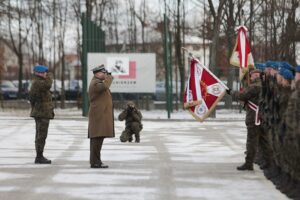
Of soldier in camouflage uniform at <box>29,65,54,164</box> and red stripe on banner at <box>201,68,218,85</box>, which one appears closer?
soldier in camouflage uniform at <box>29,65,54,164</box>

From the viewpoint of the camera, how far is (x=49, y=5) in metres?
37.7

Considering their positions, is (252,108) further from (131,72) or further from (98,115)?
(131,72)

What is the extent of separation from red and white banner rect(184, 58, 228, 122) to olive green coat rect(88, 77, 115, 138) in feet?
5.21

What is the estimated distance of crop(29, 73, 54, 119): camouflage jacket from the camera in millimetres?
11477

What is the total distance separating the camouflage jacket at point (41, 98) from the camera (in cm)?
1148

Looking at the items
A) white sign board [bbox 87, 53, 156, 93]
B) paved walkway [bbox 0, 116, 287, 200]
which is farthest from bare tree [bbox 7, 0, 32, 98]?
paved walkway [bbox 0, 116, 287, 200]

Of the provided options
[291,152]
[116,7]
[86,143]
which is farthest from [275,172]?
[116,7]

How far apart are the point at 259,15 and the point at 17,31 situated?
57.3 feet

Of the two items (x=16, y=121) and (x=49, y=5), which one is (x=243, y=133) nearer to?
(x=16, y=121)

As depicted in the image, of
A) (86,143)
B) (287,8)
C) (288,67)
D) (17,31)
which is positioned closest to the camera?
(288,67)

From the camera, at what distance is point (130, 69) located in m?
26.4

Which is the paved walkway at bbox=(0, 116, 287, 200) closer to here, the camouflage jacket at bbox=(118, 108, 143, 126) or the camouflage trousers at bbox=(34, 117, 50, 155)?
the camouflage trousers at bbox=(34, 117, 50, 155)

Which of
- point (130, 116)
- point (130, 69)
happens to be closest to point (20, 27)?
point (130, 69)

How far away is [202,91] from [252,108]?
132 centimetres
